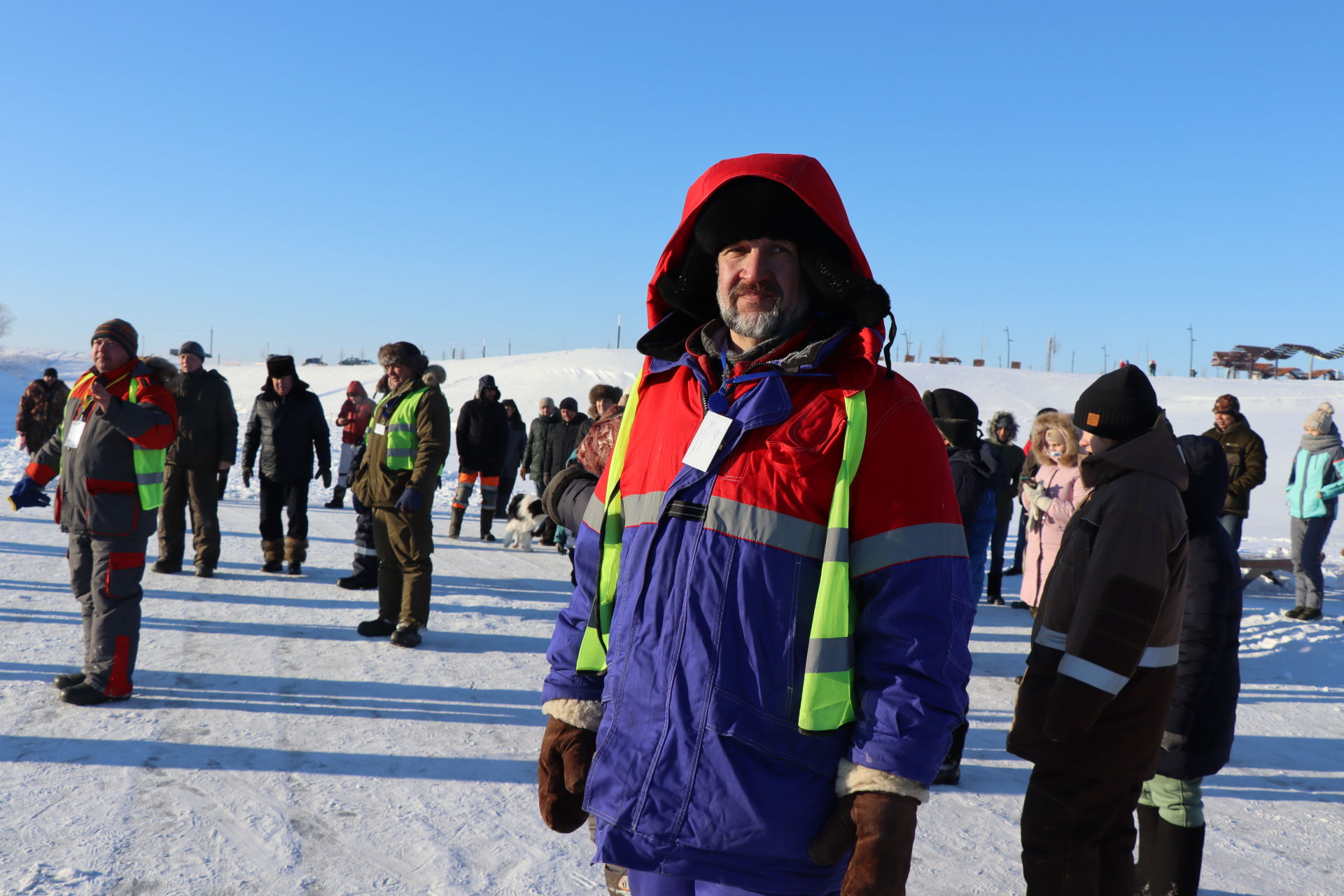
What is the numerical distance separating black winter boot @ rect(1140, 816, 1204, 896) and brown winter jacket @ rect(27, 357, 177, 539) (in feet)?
16.1

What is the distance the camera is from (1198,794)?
320 centimetres

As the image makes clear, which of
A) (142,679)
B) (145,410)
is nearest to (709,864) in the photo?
(145,410)

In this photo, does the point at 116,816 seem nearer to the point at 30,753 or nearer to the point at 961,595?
the point at 30,753

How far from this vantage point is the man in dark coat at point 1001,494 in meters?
9.20

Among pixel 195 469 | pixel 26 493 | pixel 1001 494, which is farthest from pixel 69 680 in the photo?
pixel 1001 494

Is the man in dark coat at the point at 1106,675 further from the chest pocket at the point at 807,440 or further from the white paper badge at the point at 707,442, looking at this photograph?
the white paper badge at the point at 707,442

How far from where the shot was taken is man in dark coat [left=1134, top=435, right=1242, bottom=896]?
3.17 meters

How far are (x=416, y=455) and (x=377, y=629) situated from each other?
1270 mm

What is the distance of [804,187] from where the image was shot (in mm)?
1953

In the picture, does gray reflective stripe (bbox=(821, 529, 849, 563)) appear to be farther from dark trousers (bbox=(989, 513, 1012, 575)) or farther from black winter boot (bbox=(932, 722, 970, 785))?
dark trousers (bbox=(989, 513, 1012, 575))

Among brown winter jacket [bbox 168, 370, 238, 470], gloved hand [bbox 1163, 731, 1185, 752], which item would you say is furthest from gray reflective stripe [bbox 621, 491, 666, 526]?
brown winter jacket [bbox 168, 370, 238, 470]

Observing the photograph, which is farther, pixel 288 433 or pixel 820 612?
pixel 288 433

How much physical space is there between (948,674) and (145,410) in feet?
15.2

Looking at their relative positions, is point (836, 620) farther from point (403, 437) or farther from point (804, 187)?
point (403, 437)
